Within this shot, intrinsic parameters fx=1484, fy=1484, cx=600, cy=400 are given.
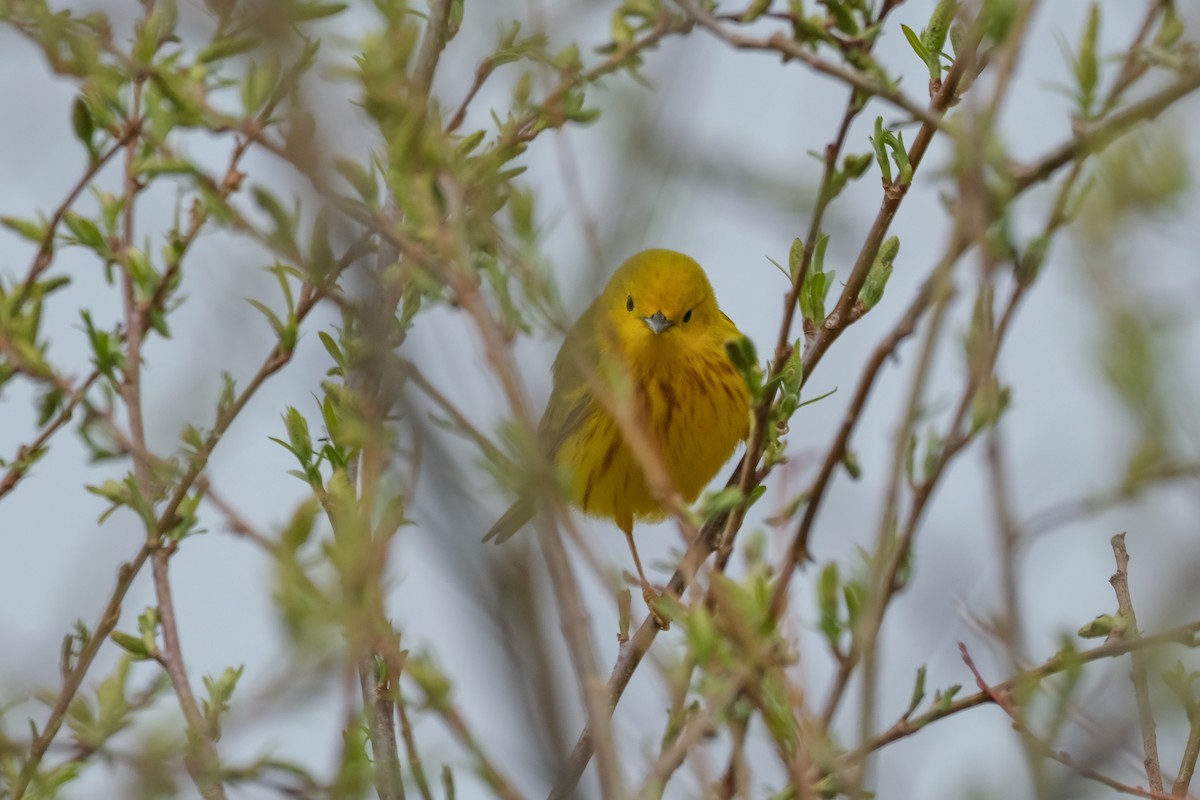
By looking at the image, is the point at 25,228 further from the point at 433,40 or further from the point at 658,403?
the point at 658,403

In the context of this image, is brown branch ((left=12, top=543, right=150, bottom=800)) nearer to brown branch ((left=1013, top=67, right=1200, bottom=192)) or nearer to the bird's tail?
the bird's tail

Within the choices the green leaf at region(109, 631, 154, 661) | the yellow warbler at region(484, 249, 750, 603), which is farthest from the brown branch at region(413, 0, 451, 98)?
the yellow warbler at region(484, 249, 750, 603)

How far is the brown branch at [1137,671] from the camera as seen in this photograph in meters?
2.03

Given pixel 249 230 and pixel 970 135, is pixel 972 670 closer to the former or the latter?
pixel 970 135

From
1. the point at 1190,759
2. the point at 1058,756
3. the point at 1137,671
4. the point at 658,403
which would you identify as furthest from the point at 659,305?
the point at 1058,756

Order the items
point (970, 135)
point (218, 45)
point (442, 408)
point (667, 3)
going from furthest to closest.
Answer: point (667, 3), point (218, 45), point (442, 408), point (970, 135)

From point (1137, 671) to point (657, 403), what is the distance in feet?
10.8

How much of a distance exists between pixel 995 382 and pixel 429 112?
2.52ft

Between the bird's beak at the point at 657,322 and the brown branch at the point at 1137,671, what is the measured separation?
2.92 metres

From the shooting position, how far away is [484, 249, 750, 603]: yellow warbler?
5.34m

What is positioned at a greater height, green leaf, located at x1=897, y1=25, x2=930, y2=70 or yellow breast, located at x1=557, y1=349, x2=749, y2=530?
yellow breast, located at x1=557, y1=349, x2=749, y2=530

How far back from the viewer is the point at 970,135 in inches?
57.0

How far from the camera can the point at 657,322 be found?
17.5 feet

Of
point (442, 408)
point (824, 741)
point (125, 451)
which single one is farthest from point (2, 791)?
point (824, 741)
